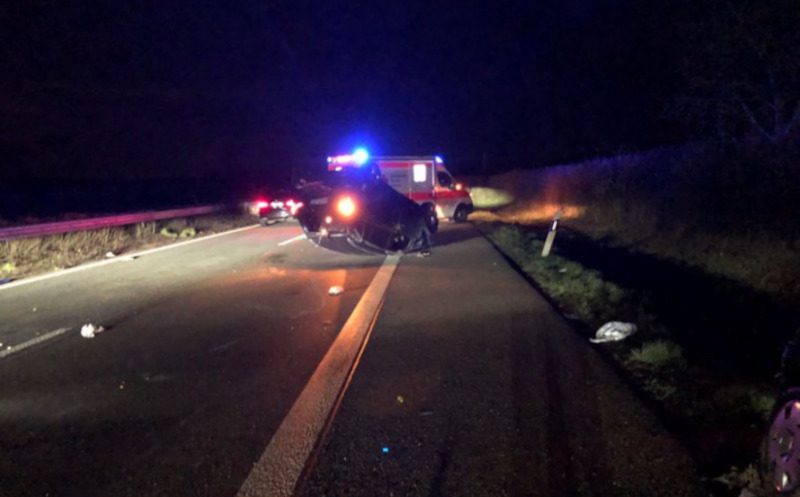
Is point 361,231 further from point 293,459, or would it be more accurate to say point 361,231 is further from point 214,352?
point 293,459

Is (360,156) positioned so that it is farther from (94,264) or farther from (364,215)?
(94,264)

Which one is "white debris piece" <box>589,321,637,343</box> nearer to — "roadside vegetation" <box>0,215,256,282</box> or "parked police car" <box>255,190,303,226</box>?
"roadside vegetation" <box>0,215,256,282</box>

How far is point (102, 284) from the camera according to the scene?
923 cm

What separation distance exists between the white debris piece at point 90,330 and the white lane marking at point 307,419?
2.95 meters

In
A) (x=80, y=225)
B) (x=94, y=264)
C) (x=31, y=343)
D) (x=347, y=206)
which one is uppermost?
(x=347, y=206)

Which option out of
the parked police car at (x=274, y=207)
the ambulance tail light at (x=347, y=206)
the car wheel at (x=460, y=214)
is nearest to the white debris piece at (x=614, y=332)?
the ambulance tail light at (x=347, y=206)

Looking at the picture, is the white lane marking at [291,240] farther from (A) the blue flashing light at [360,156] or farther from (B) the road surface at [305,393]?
(B) the road surface at [305,393]

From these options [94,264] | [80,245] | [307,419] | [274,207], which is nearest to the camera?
[307,419]

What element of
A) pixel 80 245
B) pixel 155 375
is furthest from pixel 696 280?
pixel 80 245

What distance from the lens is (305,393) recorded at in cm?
439

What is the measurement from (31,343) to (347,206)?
24.3ft

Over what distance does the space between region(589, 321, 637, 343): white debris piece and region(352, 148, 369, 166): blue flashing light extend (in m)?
12.5

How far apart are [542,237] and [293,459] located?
585 inches

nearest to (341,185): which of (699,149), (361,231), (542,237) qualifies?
(361,231)
